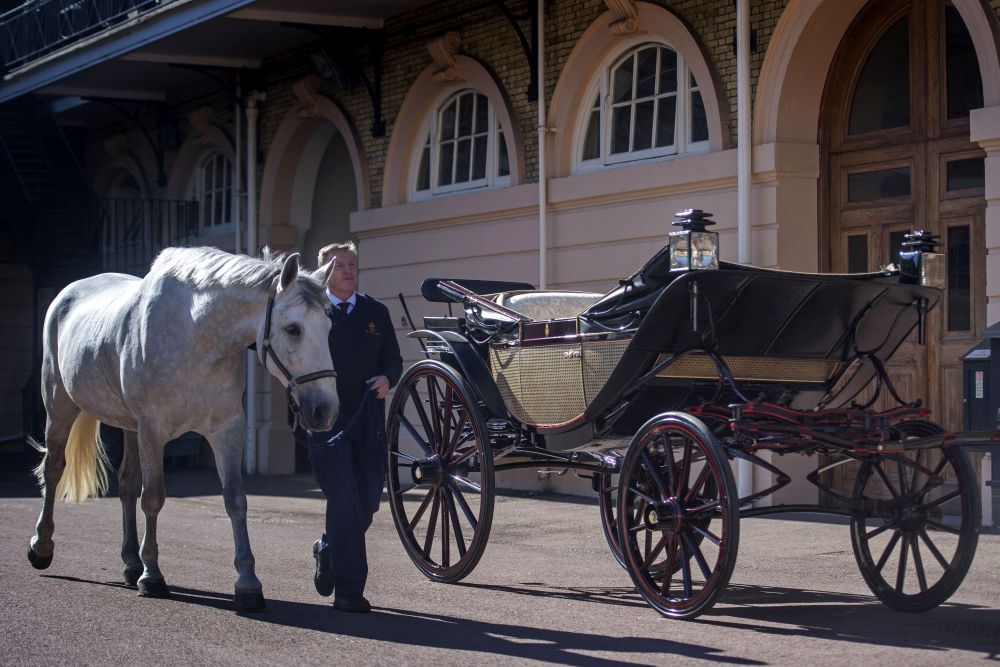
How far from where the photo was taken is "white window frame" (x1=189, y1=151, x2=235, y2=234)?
18.9 metres

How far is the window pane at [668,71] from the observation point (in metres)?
12.3

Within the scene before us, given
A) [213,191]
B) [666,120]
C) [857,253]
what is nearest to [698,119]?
[666,120]

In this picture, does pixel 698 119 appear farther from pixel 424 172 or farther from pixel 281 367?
pixel 281 367

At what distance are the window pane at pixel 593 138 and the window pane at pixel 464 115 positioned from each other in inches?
75.7

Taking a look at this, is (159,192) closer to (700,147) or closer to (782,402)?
(700,147)

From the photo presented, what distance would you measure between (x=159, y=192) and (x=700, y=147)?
1060 centimetres

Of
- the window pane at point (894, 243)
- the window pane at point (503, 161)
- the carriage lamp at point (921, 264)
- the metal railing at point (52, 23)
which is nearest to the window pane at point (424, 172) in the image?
the window pane at point (503, 161)

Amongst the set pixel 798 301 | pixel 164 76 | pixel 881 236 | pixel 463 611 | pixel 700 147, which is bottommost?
pixel 463 611

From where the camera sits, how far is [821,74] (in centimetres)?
1115

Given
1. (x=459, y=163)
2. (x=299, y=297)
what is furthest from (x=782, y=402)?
(x=459, y=163)

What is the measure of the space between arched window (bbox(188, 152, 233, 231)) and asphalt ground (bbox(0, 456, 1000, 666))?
9.41 meters

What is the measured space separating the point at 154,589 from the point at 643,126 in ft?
23.1

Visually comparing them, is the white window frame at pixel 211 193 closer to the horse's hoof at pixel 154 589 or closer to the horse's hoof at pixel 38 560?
the horse's hoof at pixel 38 560

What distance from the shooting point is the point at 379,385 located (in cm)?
707
